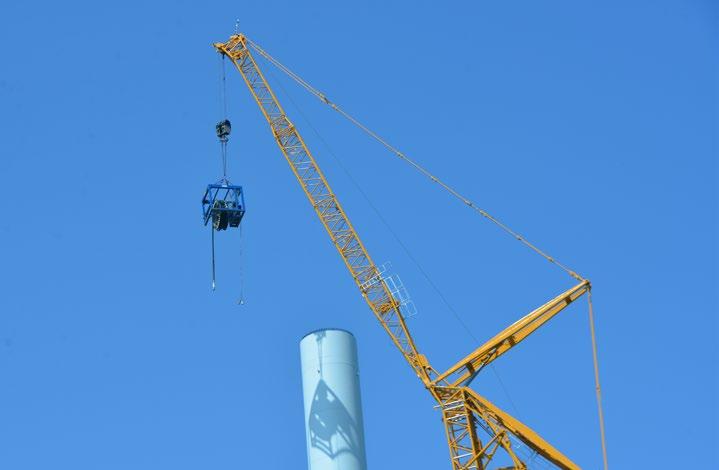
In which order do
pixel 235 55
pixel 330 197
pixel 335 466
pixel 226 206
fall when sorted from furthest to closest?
1. pixel 235 55
2. pixel 330 197
3. pixel 226 206
4. pixel 335 466

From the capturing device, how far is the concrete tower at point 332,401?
64438mm

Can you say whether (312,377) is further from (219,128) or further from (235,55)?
(235,55)

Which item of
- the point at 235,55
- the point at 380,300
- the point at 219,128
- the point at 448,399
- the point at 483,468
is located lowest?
the point at 483,468

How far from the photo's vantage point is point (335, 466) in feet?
210

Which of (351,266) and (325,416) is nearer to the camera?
(325,416)

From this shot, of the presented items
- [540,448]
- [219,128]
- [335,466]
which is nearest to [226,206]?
[219,128]

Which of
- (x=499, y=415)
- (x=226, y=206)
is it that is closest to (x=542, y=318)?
(x=499, y=415)

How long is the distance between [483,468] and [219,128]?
96.6 ft

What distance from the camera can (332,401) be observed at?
65875mm

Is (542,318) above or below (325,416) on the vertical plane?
above

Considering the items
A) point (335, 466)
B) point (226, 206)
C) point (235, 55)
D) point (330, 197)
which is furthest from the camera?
point (235, 55)

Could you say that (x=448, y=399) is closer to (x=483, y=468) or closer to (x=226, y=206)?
(x=483, y=468)

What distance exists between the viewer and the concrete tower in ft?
211

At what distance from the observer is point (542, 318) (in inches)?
3386
